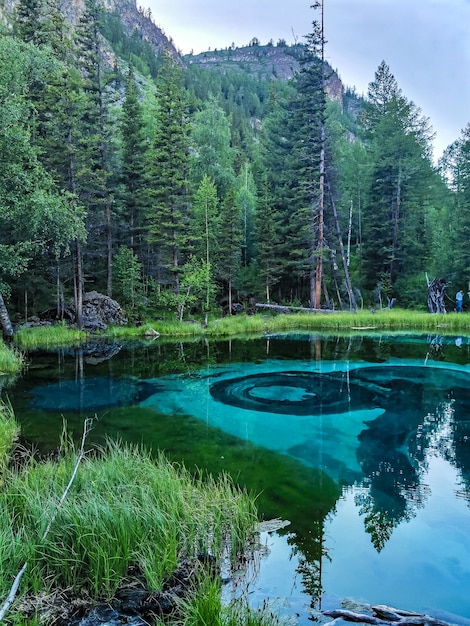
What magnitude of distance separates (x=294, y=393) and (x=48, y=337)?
12.7m

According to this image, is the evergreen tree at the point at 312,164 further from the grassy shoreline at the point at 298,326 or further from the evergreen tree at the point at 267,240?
the grassy shoreline at the point at 298,326

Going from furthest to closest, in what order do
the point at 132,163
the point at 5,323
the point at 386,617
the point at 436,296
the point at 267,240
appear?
the point at 267,240 → the point at 132,163 → the point at 436,296 → the point at 5,323 → the point at 386,617

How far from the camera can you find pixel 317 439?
9.23m

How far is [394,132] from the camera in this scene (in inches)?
1248

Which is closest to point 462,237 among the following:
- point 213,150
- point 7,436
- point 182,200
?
point 182,200

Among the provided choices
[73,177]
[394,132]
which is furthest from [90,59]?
[394,132]

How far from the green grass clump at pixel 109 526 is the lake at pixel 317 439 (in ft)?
2.09

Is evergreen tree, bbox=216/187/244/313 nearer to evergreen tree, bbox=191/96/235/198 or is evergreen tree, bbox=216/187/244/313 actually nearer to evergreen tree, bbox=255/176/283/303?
evergreen tree, bbox=255/176/283/303

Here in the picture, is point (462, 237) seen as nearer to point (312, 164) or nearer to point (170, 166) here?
point (312, 164)

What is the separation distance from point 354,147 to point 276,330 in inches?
1012

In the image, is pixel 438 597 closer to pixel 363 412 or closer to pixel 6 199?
pixel 363 412

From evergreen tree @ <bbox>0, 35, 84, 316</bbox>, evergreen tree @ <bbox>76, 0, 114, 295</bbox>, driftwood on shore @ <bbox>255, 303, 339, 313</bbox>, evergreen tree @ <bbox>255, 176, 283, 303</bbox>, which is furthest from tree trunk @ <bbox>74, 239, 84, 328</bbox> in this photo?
evergreen tree @ <bbox>255, 176, 283, 303</bbox>

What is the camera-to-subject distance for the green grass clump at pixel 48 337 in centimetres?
1975

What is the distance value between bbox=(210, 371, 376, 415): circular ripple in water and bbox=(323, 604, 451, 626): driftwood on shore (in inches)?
272
